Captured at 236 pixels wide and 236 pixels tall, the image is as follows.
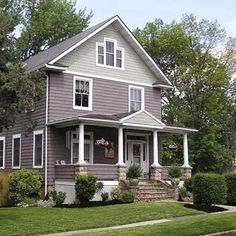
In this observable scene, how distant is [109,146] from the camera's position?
84.9 feet

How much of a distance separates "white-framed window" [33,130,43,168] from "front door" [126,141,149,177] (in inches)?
211

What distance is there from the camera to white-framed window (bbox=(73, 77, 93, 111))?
981 inches

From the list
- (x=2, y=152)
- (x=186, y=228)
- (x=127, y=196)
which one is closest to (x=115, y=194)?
(x=127, y=196)

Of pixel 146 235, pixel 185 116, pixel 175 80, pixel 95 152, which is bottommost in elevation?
pixel 146 235

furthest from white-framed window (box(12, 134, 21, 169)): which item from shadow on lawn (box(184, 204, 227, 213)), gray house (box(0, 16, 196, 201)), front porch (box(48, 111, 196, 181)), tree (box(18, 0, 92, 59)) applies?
tree (box(18, 0, 92, 59))

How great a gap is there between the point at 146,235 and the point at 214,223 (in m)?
3.24

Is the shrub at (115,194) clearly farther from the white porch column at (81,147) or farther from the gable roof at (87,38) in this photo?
the gable roof at (87,38)

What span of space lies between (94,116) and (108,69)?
4110mm

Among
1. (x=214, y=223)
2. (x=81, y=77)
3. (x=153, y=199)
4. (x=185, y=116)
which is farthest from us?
(x=185, y=116)

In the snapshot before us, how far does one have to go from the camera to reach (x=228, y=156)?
41812mm

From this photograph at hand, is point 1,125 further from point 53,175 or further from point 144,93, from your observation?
point 144,93

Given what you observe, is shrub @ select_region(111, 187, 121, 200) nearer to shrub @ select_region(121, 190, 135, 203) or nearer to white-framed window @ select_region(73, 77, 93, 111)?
shrub @ select_region(121, 190, 135, 203)

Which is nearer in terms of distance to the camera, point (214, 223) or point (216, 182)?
point (214, 223)

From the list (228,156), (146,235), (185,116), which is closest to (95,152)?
(146,235)
